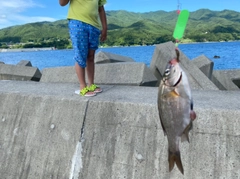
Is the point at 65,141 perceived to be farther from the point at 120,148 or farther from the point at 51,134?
the point at 120,148

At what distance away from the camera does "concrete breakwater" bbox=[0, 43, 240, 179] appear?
2396 millimetres

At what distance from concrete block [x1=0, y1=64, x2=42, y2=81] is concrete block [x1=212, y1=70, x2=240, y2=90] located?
15.6 feet

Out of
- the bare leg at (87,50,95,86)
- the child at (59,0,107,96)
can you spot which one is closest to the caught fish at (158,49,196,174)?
the child at (59,0,107,96)

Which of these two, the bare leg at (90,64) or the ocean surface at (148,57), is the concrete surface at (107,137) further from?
the ocean surface at (148,57)

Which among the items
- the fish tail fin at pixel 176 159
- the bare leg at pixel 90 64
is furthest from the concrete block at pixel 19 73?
the fish tail fin at pixel 176 159

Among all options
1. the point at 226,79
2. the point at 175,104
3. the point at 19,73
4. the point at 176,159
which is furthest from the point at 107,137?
the point at 19,73

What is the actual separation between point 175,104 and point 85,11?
8.08ft

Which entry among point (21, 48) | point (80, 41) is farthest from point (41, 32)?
point (80, 41)

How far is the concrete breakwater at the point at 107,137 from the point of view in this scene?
240 centimetres

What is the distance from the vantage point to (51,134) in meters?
3.10

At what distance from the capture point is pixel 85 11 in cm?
348

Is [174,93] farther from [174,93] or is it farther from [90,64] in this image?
[90,64]

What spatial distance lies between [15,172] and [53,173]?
52cm

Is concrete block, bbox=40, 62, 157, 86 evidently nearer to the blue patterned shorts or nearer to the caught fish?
the blue patterned shorts
